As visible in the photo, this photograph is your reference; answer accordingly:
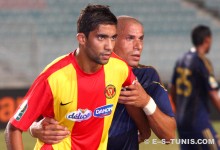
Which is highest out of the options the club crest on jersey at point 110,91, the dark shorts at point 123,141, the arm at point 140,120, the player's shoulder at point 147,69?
the player's shoulder at point 147,69

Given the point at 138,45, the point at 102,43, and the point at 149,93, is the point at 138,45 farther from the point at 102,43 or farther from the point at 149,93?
the point at 102,43

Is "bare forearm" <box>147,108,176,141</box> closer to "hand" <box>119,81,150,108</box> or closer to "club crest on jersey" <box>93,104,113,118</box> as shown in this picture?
"hand" <box>119,81,150,108</box>

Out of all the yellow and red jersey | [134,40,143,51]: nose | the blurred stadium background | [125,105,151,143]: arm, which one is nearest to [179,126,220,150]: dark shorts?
[125,105,151,143]: arm

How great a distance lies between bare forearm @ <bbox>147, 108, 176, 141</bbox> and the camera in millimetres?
4379

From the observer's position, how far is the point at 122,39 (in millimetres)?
4715

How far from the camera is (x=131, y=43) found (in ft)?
15.3

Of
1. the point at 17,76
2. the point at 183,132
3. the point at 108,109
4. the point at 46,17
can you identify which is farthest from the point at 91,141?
the point at 46,17

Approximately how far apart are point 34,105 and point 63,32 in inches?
531

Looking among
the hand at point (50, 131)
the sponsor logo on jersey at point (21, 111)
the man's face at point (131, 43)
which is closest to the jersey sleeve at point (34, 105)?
the sponsor logo on jersey at point (21, 111)

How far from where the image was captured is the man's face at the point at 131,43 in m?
4.63

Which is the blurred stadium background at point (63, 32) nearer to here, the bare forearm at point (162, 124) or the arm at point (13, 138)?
the bare forearm at point (162, 124)

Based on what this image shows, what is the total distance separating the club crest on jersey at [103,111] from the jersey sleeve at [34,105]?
0.33 meters

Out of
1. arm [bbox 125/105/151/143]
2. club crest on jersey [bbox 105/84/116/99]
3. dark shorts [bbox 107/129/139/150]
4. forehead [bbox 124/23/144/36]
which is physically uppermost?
forehead [bbox 124/23/144/36]

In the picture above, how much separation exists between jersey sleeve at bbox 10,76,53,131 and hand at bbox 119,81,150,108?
53 cm
